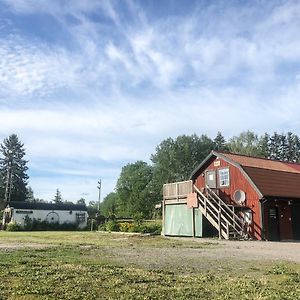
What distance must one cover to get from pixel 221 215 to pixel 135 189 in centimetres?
6182

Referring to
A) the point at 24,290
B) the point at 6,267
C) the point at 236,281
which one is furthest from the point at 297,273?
the point at 6,267

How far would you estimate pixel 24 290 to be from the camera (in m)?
7.00

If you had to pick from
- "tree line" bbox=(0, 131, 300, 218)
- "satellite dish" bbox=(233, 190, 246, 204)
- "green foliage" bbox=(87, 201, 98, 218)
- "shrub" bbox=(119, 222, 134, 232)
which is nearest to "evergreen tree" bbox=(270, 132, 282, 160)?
"tree line" bbox=(0, 131, 300, 218)

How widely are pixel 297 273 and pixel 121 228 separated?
111 feet

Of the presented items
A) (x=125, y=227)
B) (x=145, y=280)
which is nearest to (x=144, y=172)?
(x=125, y=227)

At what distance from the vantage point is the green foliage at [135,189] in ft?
280

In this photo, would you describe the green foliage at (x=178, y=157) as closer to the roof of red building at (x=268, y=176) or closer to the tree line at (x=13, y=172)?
the tree line at (x=13, y=172)

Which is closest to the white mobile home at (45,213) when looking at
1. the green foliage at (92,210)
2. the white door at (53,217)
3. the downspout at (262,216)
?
the white door at (53,217)

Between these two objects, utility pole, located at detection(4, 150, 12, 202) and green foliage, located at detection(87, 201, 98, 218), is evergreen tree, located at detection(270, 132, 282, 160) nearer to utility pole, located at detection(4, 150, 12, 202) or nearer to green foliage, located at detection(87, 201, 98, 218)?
green foliage, located at detection(87, 201, 98, 218)

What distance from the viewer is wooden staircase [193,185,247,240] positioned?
28.0m

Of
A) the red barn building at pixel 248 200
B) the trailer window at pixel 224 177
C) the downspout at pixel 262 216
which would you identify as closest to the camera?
the downspout at pixel 262 216

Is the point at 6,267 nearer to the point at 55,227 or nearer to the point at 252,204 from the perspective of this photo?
the point at 252,204

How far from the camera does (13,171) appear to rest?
87.9 metres

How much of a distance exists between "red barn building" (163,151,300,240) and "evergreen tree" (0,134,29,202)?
200ft
